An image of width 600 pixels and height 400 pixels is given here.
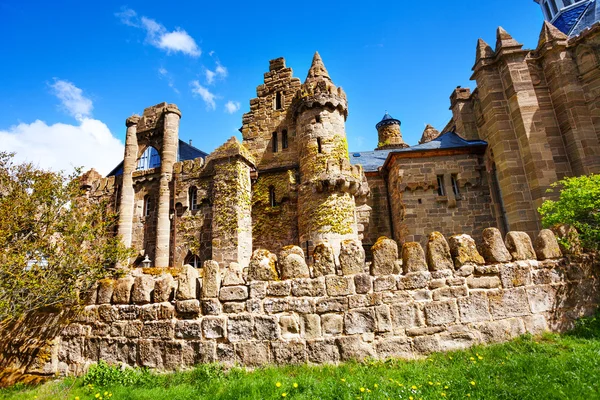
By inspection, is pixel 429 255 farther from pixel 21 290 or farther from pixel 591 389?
pixel 21 290

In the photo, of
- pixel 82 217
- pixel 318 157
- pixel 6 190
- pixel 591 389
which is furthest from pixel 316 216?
pixel 591 389

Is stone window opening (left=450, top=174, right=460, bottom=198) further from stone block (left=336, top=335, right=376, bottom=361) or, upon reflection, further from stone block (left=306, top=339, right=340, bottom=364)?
stone block (left=306, top=339, right=340, bottom=364)

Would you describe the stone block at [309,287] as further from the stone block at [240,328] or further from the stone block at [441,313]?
the stone block at [441,313]

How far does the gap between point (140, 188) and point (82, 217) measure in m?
11.1

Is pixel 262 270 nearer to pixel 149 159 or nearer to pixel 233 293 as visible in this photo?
pixel 233 293

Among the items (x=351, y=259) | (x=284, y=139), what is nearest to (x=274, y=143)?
(x=284, y=139)

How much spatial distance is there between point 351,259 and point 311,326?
4.09 feet

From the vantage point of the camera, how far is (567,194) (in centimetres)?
802

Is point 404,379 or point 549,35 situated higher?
point 549,35

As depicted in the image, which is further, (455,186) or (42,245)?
(455,186)

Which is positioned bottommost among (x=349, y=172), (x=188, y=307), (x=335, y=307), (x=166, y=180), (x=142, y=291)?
(x=335, y=307)

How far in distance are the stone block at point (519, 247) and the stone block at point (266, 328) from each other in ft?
14.0

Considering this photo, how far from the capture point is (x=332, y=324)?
17.5 ft

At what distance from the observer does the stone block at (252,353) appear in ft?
17.2
